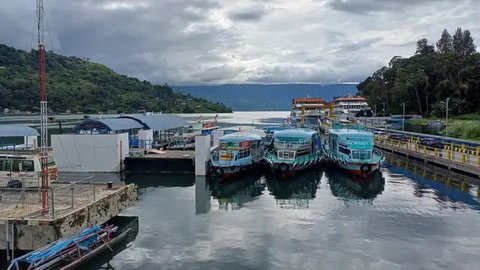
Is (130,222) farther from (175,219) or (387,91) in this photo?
(387,91)

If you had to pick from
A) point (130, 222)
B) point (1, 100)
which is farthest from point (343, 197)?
point (1, 100)

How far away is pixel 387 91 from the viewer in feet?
453

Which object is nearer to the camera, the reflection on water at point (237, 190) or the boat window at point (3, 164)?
the boat window at point (3, 164)

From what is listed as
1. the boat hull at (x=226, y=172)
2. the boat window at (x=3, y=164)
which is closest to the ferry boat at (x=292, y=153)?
the boat hull at (x=226, y=172)

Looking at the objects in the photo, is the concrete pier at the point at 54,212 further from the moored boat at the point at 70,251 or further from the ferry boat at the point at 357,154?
the ferry boat at the point at 357,154

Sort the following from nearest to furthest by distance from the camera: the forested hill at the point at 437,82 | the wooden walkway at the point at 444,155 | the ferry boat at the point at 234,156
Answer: the wooden walkway at the point at 444,155, the ferry boat at the point at 234,156, the forested hill at the point at 437,82

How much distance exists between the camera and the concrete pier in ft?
45.6

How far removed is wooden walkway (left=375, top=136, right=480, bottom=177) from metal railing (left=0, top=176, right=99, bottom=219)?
27612 mm

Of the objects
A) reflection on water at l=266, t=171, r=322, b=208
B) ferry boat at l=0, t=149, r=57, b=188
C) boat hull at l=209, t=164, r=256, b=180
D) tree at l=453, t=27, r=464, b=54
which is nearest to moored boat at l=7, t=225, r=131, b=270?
ferry boat at l=0, t=149, r=57, b=188

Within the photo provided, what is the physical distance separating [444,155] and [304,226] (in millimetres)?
24048

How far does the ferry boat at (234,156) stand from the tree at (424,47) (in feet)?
404

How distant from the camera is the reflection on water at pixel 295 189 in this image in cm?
2626

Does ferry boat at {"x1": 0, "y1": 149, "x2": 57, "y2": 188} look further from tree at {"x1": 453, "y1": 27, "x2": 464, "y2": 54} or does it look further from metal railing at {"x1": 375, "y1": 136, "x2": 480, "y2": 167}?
tree at {"x1": 453, "y1": 27, "x2": 464, "y2": 54}

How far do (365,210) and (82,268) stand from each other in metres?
15.6
